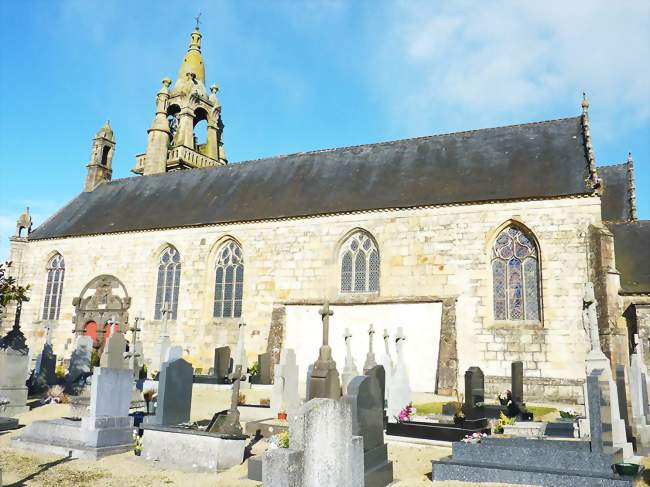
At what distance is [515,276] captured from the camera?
17609 millimetres

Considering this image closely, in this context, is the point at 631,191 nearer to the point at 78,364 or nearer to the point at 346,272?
the point at 346,272

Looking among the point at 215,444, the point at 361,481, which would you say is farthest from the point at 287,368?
the point at 361,481

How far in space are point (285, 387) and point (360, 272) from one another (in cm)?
784

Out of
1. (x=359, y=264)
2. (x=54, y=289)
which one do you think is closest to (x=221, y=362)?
(x=359, y=264)

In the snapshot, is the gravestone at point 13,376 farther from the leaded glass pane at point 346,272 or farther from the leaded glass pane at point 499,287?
the leaded glass pane at point 499,287

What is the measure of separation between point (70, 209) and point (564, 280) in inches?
957

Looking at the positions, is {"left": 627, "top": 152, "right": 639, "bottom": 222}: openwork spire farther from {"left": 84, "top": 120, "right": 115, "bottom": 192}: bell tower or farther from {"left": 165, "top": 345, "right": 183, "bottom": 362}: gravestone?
{"left": 84, "top": 120, "right": 115, "bottom": 192}: bell tower

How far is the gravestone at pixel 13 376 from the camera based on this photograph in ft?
42.3

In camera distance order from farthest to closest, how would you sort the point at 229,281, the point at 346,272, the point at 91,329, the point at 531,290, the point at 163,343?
the point at 91,329 < the point at 229,281 < the point at 346,272 < the point at 163,343 < the point at 531,290

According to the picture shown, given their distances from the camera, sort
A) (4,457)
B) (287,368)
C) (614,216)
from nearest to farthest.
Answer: (4,457) → (287,368) → (614,216)

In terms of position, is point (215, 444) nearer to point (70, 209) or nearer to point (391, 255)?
point (391, 255)

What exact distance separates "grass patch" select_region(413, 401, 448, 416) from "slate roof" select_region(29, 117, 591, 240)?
735 centimetres

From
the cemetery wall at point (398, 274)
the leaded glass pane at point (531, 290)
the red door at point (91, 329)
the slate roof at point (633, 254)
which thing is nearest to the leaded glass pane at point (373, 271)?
the cemetery wall at point (398, 274)

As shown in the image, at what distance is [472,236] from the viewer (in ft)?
59.3
